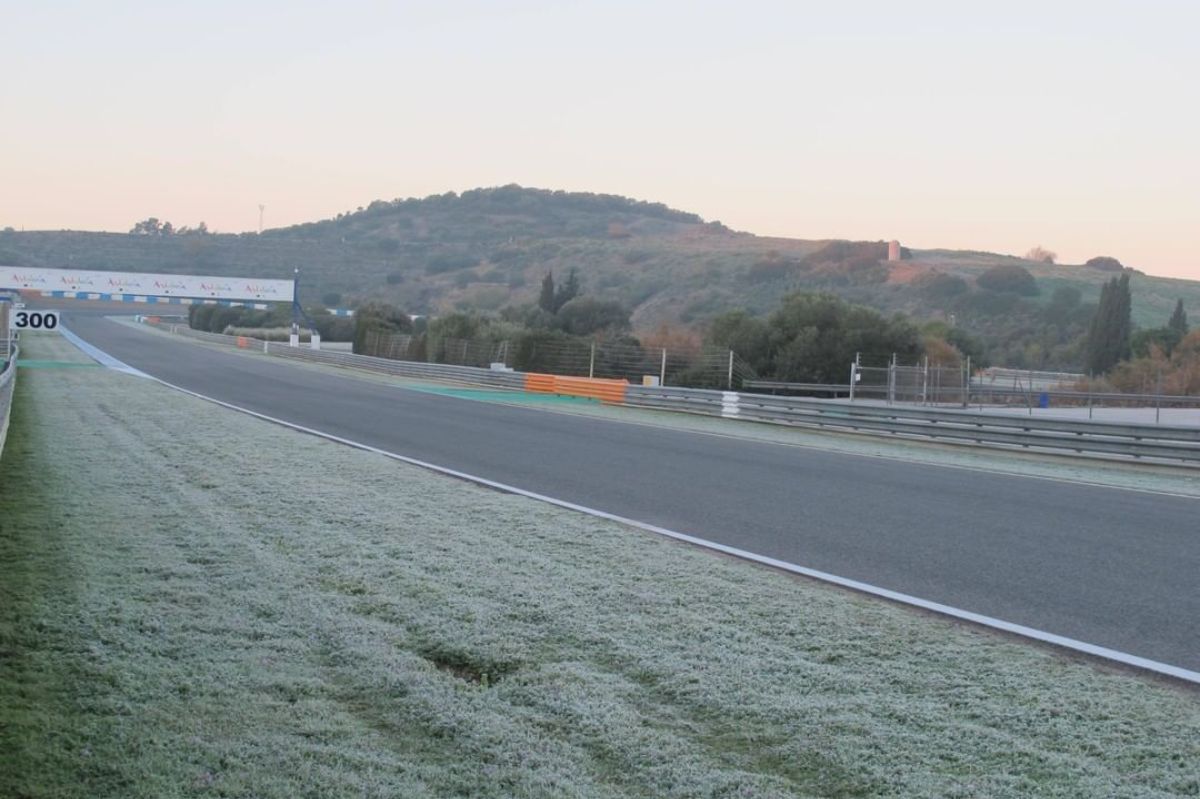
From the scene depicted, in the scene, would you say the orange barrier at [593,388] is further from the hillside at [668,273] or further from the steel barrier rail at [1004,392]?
the hillside at [668,273]

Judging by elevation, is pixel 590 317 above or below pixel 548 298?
below

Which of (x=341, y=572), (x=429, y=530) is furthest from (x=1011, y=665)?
(x=429, y=530)

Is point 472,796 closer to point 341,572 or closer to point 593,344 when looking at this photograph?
point 341,572

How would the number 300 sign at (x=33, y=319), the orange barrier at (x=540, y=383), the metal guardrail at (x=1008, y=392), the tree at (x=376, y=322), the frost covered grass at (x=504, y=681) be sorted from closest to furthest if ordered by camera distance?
the frost covered grass at (x=504, y=681), the number 300 sign at (x=33, y=319), the orange barrier at (x=540, y=383), the metal guardrail at (x=1008, y=392), the tree at (x=376, y=322)

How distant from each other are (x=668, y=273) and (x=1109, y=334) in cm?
6044

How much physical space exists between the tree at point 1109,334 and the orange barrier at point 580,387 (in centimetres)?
3795

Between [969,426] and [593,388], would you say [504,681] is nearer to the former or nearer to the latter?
[969,426]

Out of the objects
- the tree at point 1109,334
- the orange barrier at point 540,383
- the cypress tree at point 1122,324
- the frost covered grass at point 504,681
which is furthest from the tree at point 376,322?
the frost covered grass at point 504,681

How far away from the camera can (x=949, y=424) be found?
22750mm

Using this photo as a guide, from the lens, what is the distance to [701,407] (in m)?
30.0

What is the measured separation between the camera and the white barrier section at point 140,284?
57.9 m

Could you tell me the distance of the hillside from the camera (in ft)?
319

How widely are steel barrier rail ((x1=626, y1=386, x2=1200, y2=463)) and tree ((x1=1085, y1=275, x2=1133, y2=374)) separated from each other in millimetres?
42107

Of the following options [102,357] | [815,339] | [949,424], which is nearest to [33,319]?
[102,357]
